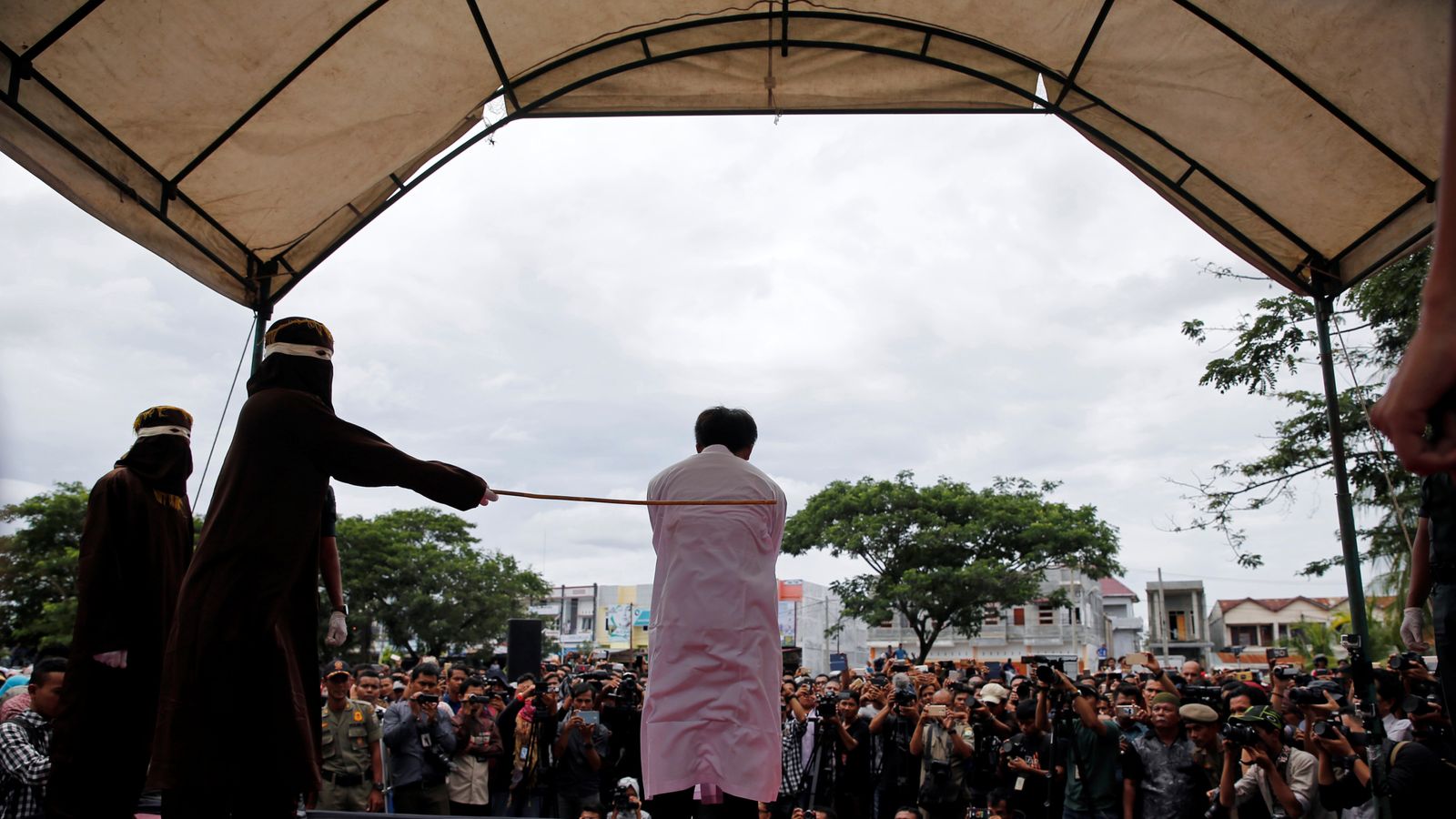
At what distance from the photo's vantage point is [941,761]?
8258mm

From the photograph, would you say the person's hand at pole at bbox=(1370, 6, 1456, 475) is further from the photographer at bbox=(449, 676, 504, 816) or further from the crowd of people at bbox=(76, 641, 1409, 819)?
the photographer at bbox=(449, 676, 504, 816)

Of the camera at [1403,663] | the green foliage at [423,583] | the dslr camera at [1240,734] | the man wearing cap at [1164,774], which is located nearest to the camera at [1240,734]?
the dslr camera at [1240,734]

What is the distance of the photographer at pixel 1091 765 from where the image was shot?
271 inches

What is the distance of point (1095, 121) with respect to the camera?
243 inches

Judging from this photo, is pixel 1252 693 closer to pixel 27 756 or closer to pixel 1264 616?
pixel 27 756

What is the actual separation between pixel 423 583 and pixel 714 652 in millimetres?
35490

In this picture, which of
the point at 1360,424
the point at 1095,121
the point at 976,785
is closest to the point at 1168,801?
the point at 976,785

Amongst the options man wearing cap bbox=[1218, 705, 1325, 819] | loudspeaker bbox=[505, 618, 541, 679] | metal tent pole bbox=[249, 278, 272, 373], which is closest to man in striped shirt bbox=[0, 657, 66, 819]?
metal tent pole bbox=[249, 278, 272, 373]

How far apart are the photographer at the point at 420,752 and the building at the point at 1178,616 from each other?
193ft

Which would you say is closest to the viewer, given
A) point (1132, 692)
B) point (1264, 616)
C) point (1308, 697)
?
point (1308, 697)

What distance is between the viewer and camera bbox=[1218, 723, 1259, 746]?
5.76 m

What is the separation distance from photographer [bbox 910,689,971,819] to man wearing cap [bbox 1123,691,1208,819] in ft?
5.58

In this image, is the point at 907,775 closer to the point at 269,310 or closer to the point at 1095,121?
the point at 1095,121

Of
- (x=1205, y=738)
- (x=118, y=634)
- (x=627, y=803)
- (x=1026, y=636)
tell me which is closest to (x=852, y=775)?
(x=627, y=803)
